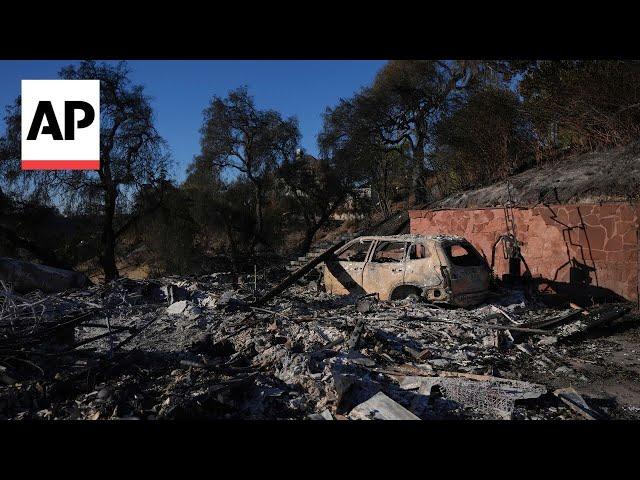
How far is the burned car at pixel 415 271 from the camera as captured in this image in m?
7.48

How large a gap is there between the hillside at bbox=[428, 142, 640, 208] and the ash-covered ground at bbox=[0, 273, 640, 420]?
8.99 ft

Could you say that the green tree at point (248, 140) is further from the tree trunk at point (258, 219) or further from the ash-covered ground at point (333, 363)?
the ash-covered ground at point (333, 363)

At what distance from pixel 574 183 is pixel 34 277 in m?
13.5

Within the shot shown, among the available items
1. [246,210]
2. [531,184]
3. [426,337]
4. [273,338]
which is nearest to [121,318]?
[273,338]

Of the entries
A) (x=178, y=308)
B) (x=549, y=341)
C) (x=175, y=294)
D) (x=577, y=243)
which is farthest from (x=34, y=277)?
(x=577, y=243)

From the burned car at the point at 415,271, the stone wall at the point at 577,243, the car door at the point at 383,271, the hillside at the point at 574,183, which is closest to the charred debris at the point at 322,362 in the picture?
the burned car at the point at 415,271

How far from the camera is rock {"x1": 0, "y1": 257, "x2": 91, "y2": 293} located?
1110cm

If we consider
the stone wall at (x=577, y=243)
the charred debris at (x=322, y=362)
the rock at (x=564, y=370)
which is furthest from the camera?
the stone wall at (x=577, y=243)

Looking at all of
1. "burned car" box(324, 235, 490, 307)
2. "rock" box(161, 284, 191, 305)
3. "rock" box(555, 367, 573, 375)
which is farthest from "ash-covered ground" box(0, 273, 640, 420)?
"rock" box(161, 284, 191, 305)

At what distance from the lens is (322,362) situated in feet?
16.5

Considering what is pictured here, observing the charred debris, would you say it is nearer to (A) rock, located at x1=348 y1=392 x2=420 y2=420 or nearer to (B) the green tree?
(A) rock, located at x1=348 y1=392 x2=420 y2=420

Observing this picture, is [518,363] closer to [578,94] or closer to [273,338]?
[273,338]

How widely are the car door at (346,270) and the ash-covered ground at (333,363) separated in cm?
44
